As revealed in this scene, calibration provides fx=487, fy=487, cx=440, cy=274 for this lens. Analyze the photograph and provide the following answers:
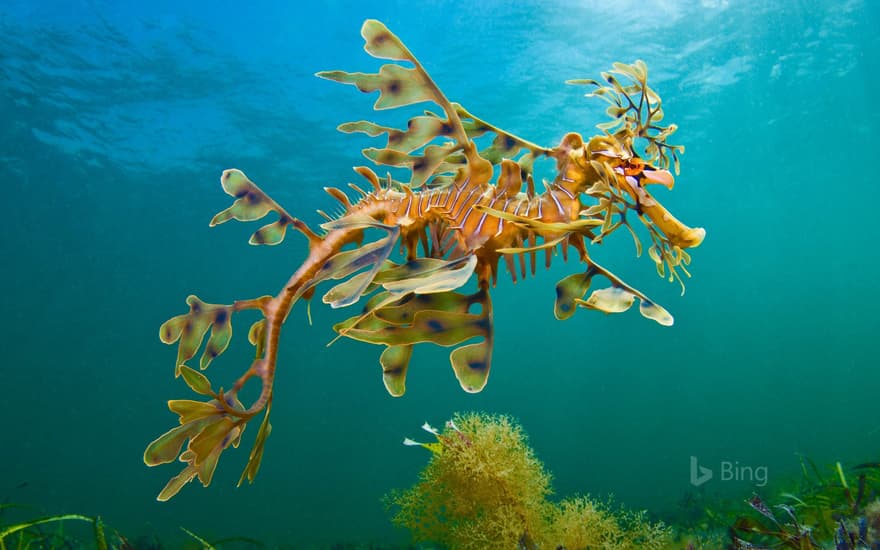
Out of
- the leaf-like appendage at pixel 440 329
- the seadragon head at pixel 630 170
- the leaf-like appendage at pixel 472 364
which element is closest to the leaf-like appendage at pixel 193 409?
the leaf-like appendage at pixel 440 329

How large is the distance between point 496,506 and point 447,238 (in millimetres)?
1940

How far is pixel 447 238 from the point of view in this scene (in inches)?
62.0

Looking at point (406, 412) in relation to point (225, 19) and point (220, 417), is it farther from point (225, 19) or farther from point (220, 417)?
point (220, 417)

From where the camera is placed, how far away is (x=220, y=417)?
1506 millimetres

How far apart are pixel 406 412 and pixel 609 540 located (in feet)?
167

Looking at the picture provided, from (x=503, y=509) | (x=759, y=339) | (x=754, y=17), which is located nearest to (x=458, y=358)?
(x=503, y=509)

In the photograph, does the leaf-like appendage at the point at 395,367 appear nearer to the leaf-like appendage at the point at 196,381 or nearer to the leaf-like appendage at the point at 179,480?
the leaf-like appendage at the point at 196,381

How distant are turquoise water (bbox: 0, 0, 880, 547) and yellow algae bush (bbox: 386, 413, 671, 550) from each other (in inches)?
154

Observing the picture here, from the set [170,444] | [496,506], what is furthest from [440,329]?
[496,506]

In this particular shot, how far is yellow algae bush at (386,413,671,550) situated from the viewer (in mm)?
2746

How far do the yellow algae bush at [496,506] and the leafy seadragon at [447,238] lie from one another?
4.50 ft

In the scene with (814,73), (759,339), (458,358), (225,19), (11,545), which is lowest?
(11,545)

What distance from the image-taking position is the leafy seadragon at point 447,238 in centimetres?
135

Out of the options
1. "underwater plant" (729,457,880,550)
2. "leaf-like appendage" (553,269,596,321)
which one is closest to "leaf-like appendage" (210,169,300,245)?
"leaf-like appendage" (553,269,596,321)
